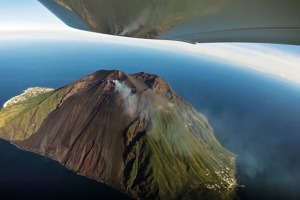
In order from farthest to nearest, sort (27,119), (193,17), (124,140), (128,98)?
(27,119) → (128,98) → (124,140) → (193,17)

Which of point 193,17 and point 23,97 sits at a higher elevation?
point 193,17

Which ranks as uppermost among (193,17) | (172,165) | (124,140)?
(193,17)

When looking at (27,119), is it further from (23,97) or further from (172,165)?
(172,165)

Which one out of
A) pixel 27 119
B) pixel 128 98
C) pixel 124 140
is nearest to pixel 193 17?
pixel 128 98

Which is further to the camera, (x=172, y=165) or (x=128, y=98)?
(x=128, y=98)

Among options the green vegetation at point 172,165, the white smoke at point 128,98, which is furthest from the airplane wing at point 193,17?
the white smoke at point 128,98

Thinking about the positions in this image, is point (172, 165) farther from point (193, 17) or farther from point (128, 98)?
point (193, 17)

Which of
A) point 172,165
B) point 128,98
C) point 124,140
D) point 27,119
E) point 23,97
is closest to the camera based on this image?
point 172,165

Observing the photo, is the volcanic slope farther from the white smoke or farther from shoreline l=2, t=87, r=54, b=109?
shoreline l=2, t=87, r=54, b=109
